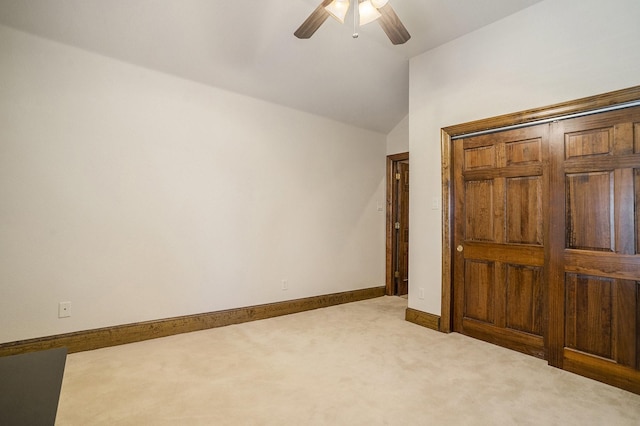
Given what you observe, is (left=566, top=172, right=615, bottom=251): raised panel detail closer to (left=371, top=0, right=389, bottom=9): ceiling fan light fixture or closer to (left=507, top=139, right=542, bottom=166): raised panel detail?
(left=507, top=139, right=542, bottom=166): raised panel detail

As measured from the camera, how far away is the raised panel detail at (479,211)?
9.82 ft

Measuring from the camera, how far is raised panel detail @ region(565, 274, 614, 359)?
227cm

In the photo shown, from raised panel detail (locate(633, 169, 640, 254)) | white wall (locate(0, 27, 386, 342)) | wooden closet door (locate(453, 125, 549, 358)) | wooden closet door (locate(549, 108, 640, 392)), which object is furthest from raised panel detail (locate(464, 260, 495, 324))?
white wall (locate(0, 27, 386, 342))

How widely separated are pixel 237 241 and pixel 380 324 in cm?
181

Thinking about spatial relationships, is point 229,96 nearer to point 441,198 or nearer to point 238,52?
point 238,52

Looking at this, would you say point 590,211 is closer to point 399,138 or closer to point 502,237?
point 502,237

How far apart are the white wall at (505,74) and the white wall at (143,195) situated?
4.33 ft

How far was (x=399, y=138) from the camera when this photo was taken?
190 inches

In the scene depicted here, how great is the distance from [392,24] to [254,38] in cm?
139

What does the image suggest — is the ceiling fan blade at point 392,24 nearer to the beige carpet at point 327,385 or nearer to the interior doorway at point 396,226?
the beige carpet at point 327,385

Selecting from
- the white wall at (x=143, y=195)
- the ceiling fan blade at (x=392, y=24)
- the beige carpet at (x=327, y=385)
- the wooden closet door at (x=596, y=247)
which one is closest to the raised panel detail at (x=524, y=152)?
the wooden closet door at (x=596, y=247)

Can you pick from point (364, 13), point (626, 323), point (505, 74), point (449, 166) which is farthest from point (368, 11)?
point (626, 323)

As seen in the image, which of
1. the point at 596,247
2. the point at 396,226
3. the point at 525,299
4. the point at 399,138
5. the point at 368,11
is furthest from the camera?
the point at 396,226

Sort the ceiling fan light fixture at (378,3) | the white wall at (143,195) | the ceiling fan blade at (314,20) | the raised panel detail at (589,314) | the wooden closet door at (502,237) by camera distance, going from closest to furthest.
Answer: the ceiling fan light fixture at (378,3) → the ceiling fan blade at (314,20) → the raised panel detail at (589,314) → the white wall at (143,195) → the wooden closet door at (502,237)
